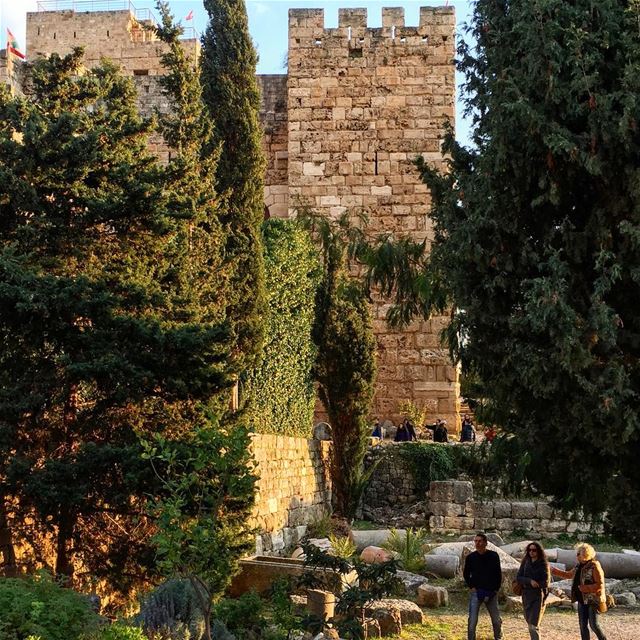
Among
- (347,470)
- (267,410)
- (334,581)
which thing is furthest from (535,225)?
(347,470)

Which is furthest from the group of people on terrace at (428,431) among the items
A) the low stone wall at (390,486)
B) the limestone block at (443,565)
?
the limestone block at (443,565)

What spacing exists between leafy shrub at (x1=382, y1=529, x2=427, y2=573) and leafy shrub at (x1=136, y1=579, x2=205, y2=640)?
22.3ft

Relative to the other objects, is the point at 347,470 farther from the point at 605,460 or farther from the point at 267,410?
the point at 605,460

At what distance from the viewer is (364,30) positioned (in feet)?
72.6

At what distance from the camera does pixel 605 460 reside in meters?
8.51

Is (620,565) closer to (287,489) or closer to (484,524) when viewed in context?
(484,524)

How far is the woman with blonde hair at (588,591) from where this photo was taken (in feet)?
30.0

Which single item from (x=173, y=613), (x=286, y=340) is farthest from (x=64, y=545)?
(x=286, y=340)

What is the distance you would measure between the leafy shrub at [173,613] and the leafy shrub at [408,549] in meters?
6.79

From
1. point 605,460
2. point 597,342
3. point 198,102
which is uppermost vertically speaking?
point 198,102

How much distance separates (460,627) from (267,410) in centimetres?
525

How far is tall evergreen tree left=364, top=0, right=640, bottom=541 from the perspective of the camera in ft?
26.2

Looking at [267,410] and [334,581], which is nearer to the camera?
[334,581]

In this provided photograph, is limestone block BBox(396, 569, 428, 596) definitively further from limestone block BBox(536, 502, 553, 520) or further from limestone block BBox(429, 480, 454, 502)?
limestone block BBox(536, 502, 553, 520)
